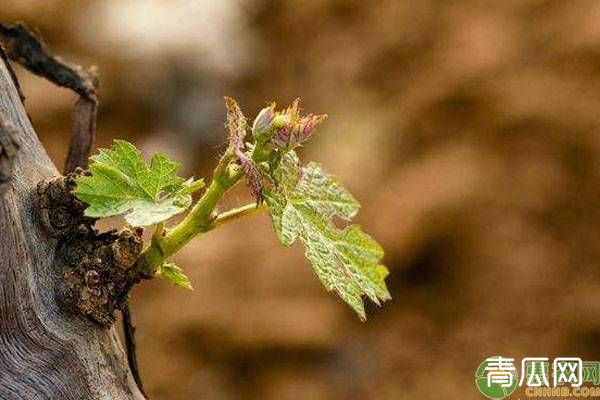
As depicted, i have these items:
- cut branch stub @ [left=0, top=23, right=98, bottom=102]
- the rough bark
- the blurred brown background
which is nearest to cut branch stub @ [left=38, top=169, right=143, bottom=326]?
the rough bark

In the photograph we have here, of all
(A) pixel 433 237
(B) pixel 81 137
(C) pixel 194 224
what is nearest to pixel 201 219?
(C) pixel 194 224

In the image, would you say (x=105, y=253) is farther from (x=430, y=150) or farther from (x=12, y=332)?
(x=430, y=150)

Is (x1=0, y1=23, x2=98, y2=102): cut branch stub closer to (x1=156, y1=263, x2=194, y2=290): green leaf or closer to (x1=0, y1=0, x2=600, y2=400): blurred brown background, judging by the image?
(x1=156, y1=263, x2=194, y2=290): green leaf

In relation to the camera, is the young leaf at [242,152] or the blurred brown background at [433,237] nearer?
the young leaf at [242,152]

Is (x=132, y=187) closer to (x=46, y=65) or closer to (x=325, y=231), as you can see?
(x=325, y=231)

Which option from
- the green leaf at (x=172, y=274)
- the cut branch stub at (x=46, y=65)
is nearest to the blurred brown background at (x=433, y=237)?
the cut branch stub at (x=46, y=65)

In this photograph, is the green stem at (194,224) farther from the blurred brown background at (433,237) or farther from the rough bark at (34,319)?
the blurred brown background at (433,237)
